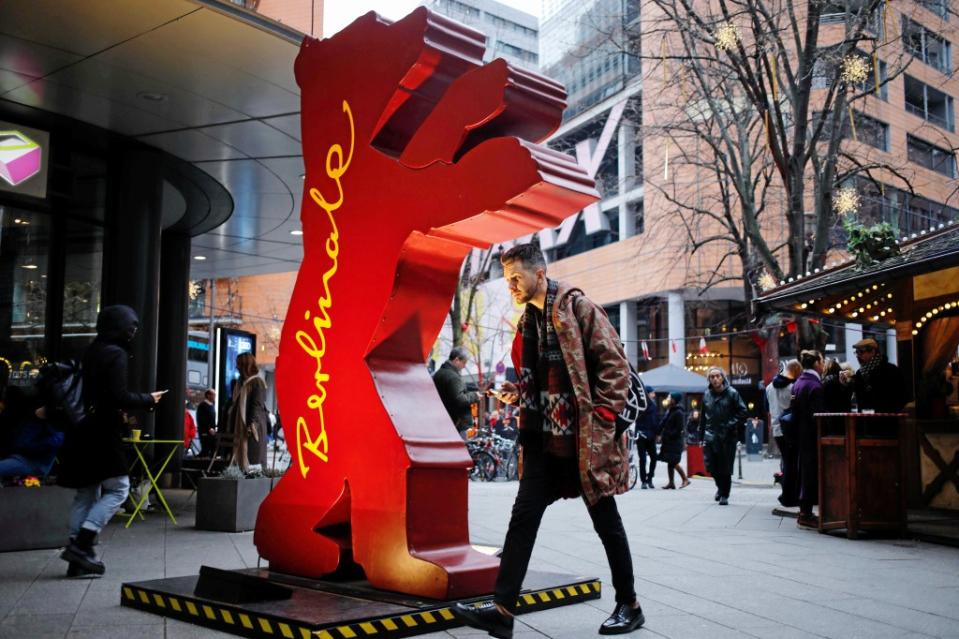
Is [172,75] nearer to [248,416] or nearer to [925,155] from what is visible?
[248,416]

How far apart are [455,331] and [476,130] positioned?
2213 centimetres

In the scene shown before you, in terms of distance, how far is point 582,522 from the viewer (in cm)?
1016

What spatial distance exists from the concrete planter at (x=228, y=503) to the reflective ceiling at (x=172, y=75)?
4024 millimetres

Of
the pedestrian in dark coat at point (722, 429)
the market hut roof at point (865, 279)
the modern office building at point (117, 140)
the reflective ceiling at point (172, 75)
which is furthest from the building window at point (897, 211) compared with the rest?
the modern office building at point (117, 140)

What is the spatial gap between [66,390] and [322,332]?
210 centimetres

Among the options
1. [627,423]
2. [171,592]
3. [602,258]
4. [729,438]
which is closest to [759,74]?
[729,438]

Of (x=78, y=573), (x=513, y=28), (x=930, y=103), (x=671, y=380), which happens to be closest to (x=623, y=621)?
(x=78, y=573)

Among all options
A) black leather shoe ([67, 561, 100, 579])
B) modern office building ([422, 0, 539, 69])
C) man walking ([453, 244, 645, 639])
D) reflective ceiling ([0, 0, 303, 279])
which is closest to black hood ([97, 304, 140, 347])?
black leather shoe ([67, 561, 100, 579])

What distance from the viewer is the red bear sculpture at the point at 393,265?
4.97 meters

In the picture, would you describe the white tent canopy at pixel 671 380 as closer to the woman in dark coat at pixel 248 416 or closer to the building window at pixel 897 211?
the building window at pixel 897 211

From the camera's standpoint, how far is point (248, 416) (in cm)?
977

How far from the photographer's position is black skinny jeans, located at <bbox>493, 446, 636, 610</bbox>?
443 centimetres

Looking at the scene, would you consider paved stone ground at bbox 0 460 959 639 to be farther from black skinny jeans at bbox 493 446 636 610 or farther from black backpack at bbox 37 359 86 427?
black backpack at bbox 37 359 86 427

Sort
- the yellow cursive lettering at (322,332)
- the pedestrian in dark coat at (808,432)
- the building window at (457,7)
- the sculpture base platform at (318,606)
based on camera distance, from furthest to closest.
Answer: the building window at (457,7)
the pedestrian in dark coat at (808,432)
the yellow cursive lettering at (322,332)
the sculpture base platform at (318,606)
